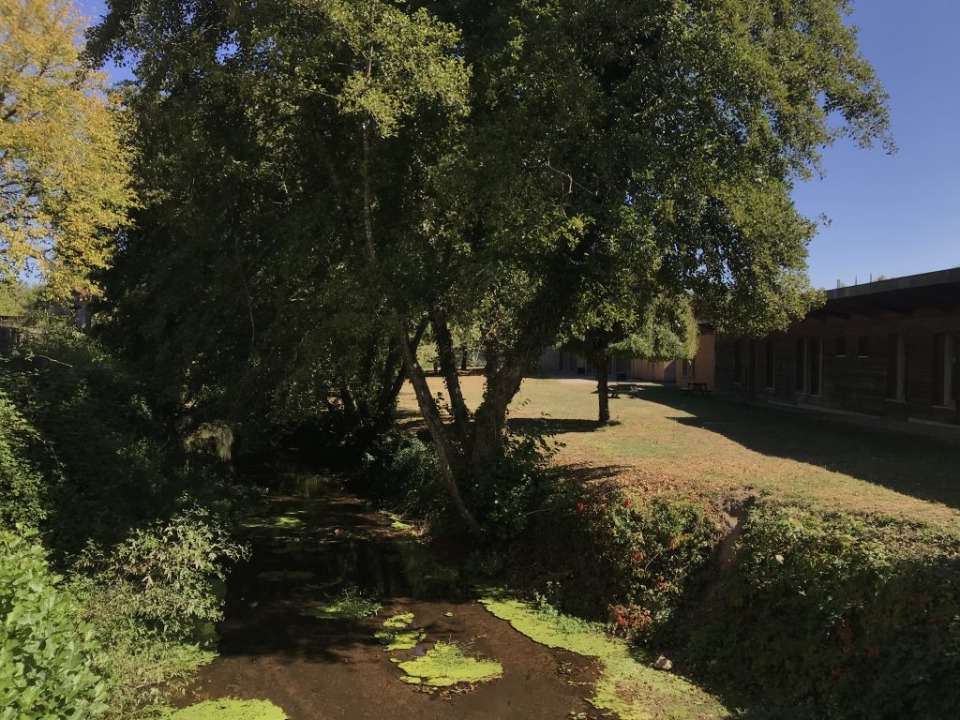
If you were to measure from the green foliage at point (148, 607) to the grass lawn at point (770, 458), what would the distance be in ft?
19.9

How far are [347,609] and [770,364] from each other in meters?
20.7

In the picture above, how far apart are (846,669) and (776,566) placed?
1.26 m

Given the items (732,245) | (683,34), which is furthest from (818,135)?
(683,34)

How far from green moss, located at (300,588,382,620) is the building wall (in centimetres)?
1349

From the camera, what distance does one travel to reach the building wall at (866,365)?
1513cm

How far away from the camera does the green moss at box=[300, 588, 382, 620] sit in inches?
341

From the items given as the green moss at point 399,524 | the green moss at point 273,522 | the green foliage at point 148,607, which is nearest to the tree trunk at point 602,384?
the green moss at point 399,524

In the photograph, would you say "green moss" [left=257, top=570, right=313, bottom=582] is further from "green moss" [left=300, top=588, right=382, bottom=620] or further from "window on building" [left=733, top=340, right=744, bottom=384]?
"window on building" [left=733, top=340, right=744, bottom=384]

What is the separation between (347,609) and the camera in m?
8.91

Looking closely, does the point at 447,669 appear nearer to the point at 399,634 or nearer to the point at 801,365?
the point at 399,634

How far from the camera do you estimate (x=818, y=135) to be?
909 cm

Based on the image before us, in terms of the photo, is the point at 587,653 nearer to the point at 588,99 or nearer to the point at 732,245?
the point at 732,245

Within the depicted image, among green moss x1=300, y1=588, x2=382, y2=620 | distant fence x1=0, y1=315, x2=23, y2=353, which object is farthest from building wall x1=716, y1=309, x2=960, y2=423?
distant fence x1=0, y1=315, x2=23, y2=353

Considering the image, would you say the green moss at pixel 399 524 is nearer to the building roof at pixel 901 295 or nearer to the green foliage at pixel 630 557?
the green foliage at pixel 630 557
